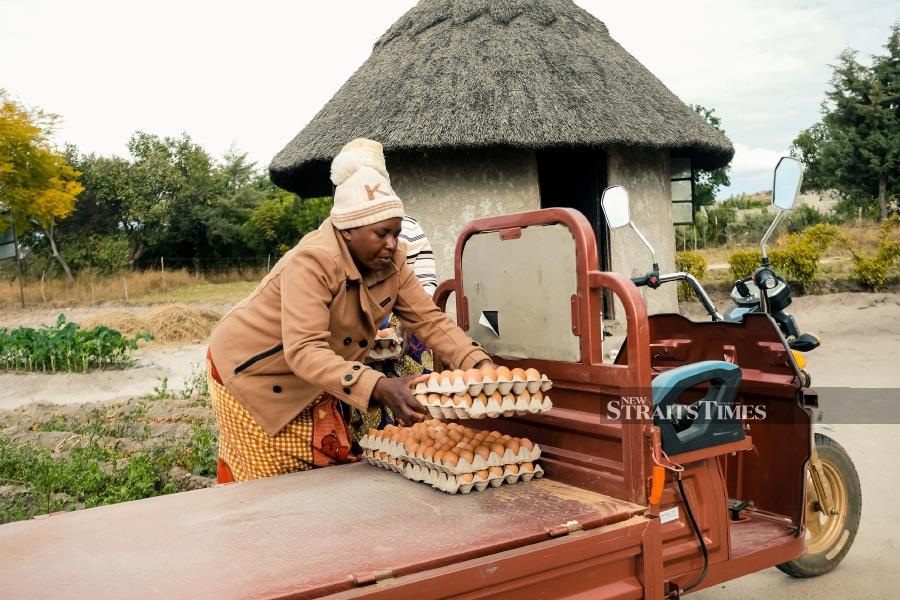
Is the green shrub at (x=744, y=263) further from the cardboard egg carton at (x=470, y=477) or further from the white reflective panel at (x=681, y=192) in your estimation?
the cardboard egg carton at (x=470, y=477)

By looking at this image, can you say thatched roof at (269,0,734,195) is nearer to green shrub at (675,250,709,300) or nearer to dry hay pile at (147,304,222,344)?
green shrub at (675,250,709,300)

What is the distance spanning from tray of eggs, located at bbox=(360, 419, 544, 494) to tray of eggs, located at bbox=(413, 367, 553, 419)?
16 centimetres

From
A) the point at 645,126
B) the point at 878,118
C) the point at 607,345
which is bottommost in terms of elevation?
the point at 607,345

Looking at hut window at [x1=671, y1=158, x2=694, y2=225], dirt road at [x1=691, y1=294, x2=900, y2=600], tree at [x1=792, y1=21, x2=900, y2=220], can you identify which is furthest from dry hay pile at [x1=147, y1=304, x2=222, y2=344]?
tree at [x1=792, y1=21, x2=900, y2=220]

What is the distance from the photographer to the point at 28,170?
22.8 m

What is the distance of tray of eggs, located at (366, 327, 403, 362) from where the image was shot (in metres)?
3.30

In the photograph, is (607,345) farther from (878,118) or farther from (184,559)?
(878,118)

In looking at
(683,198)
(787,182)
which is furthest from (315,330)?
(683,198)

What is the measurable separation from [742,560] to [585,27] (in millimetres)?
10465

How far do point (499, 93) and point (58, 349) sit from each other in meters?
6.13

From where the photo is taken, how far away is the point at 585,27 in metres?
11.7

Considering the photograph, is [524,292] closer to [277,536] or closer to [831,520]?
[277,536]

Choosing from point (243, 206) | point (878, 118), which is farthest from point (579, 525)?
point (243, 206)

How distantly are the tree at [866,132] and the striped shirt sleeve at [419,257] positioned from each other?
21.8m
